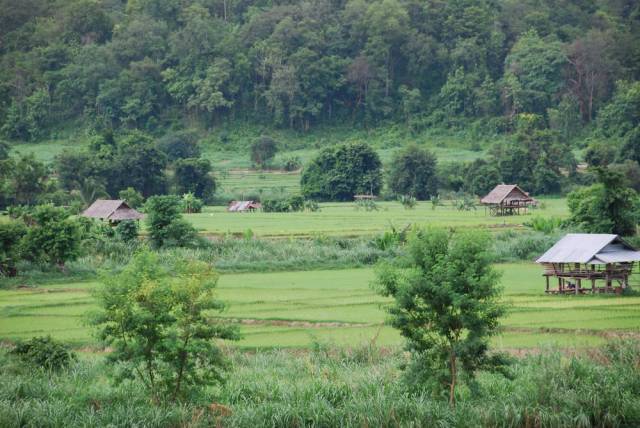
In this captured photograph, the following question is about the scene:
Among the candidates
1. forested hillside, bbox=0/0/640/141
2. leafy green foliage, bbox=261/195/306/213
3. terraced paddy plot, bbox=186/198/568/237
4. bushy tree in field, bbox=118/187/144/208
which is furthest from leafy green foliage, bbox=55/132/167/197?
forested hillside, bbox=0/0/640/141

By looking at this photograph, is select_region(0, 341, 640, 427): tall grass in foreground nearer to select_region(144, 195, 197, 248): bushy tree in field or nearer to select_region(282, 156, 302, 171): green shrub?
select_region(144, 195, 197, 248): bushy tree in field

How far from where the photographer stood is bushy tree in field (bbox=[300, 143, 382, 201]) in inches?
2454

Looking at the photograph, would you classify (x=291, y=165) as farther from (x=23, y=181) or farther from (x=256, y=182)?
(x=23, y=181)

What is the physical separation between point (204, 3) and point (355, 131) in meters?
28.1

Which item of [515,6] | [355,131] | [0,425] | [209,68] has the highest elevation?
[515,6]

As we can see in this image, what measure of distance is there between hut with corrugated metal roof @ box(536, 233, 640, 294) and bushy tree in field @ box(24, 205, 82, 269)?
14554 millimetres

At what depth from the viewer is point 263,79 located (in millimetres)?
88000

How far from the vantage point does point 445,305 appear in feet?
50.8

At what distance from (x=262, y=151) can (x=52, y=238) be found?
1588 inches

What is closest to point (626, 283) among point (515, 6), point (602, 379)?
point (602, 379)

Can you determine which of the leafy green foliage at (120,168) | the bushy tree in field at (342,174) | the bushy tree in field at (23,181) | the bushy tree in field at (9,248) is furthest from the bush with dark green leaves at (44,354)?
the bushy tree in field at (342,174)

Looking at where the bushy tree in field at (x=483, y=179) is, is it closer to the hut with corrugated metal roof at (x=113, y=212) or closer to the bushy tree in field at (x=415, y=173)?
the bushy tree in field at (x=415, y=173)

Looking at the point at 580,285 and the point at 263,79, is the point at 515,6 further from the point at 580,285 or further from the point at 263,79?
the point at 580,285

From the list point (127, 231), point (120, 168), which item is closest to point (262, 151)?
point (120, 168)
